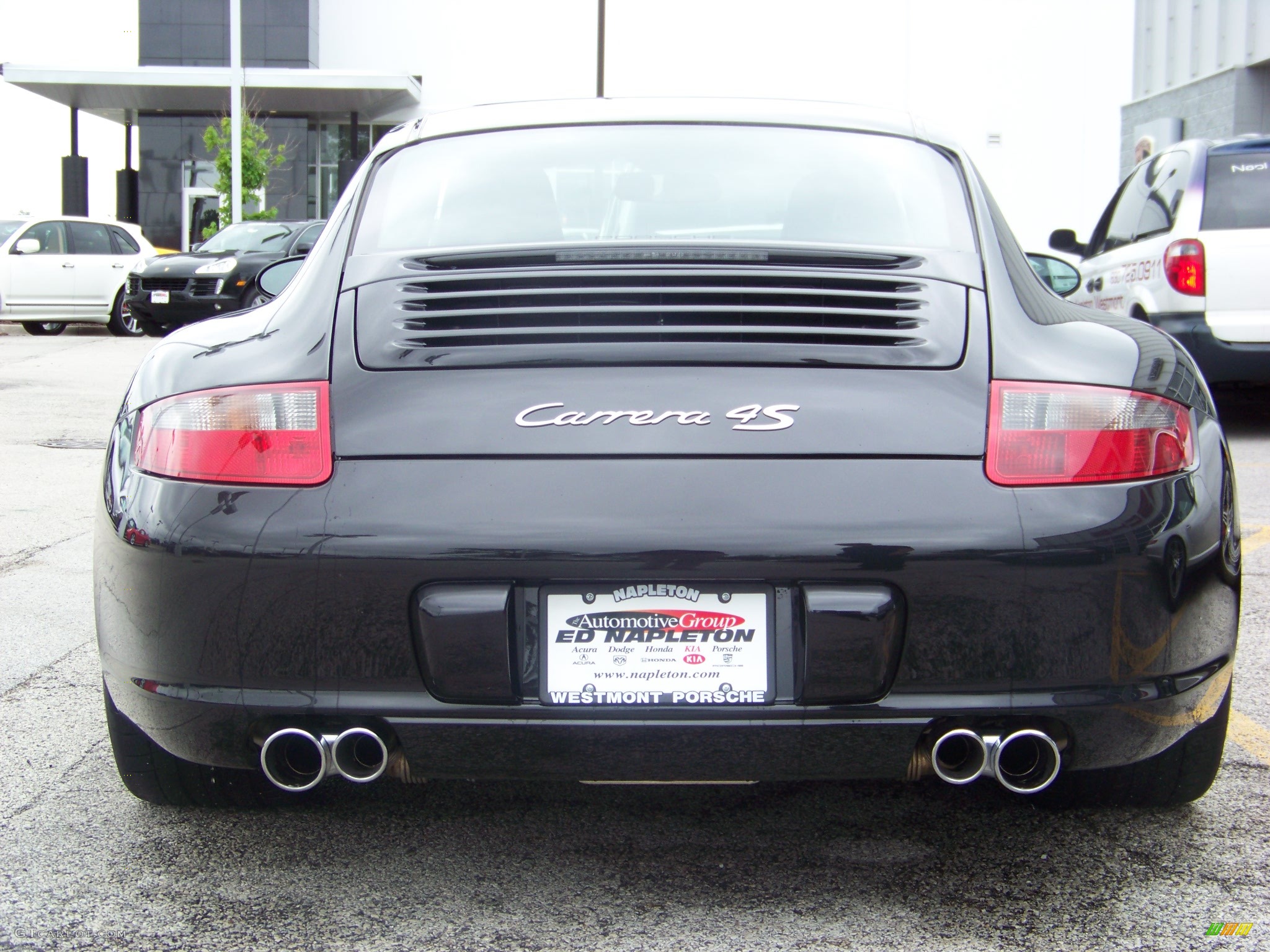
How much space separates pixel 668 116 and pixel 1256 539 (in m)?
3.81

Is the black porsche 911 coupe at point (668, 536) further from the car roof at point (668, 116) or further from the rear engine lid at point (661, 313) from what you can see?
the car roof at point (668, 116)

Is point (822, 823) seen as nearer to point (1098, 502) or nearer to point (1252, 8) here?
point (1098, 502)

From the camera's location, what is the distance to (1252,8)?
994 inches

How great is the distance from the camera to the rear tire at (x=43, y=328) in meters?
19.9

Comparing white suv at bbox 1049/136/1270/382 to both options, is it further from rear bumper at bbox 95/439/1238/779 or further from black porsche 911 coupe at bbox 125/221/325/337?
black porsche 911 coupe at bbox 125/221/325/337

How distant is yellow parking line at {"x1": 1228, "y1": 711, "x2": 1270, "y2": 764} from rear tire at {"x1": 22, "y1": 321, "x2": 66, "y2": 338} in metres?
19.2

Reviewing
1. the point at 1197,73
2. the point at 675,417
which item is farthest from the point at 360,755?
the point at 1197,73

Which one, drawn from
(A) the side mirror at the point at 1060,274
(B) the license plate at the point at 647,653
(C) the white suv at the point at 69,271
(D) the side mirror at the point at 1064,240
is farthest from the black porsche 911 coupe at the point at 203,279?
(B) the license plate at the point at 647,653

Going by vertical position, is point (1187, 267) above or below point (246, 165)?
below

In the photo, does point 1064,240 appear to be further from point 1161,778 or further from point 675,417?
point 675,417

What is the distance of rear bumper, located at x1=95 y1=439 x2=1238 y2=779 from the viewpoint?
210 centimetres

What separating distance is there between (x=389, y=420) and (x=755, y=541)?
0.63 m

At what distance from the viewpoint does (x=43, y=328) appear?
67.6 feet

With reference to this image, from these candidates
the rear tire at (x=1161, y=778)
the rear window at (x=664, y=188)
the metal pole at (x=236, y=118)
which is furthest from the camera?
the metal pole at (x=236, y=118)
